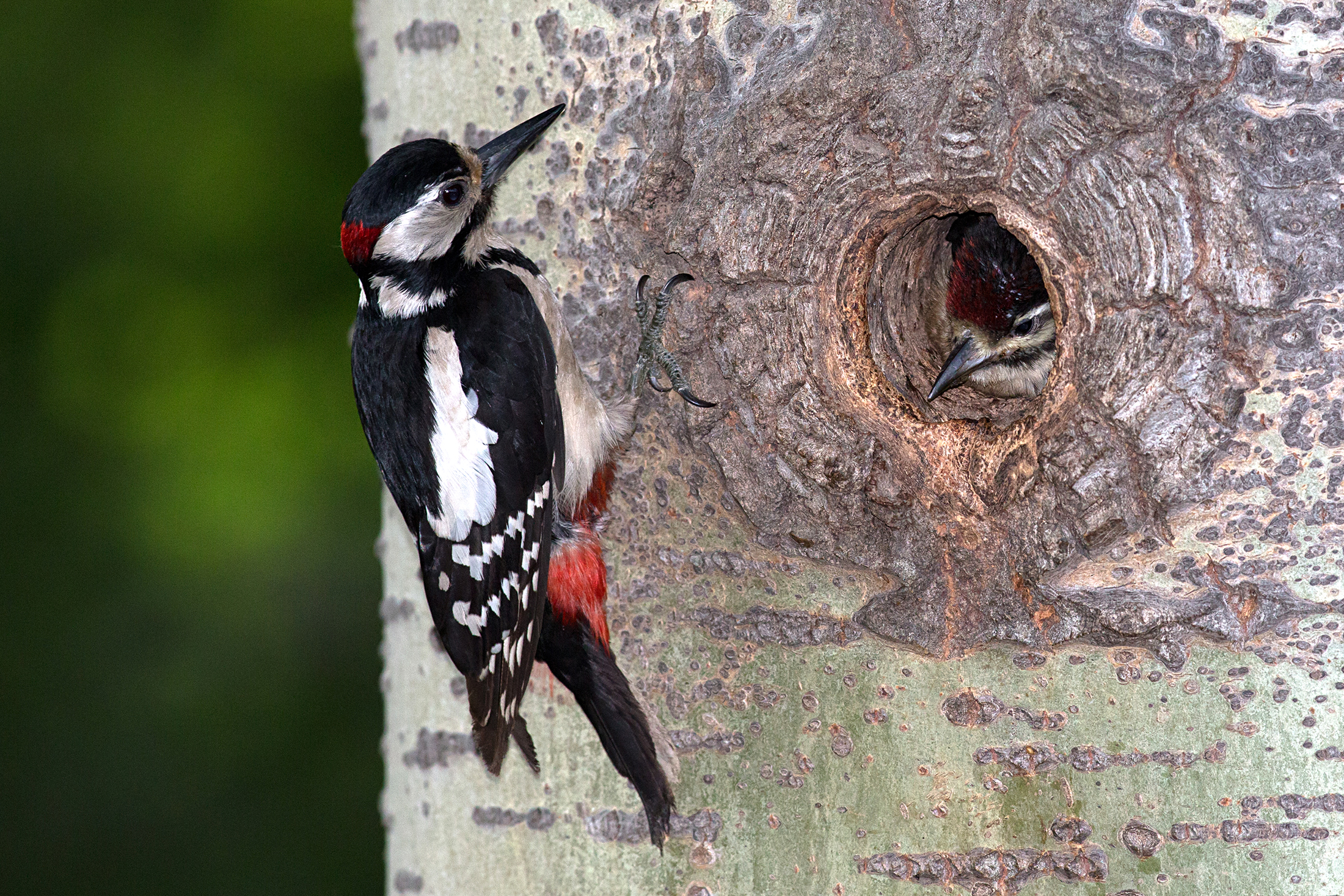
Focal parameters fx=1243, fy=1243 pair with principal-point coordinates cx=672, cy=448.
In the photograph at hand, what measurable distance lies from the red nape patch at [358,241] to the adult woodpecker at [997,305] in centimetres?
121

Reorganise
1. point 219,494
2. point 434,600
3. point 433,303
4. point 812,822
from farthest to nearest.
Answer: point 219,494 < point 433,303 < point 434,600 < point 812,822

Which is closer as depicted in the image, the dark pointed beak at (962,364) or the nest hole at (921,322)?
the nest hole at (921,322)

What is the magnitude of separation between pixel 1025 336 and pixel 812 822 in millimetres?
1467

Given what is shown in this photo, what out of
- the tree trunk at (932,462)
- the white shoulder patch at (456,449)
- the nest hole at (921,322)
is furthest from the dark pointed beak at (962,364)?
the white shoulder patch at (456,449)

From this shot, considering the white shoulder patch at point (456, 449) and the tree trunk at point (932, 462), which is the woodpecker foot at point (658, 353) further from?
the white shoulder patch at point (456, 449)

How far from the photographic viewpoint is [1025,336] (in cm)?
272

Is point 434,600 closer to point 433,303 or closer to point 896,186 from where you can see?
point 433,303

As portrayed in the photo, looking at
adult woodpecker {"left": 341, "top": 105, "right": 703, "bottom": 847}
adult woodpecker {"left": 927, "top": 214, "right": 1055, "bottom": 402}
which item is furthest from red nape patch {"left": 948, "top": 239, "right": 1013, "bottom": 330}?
adult woodpecker {"left": 341, "top": 105, "right": 703, "bottom": 847}

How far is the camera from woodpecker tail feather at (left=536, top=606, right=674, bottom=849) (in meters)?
1.67

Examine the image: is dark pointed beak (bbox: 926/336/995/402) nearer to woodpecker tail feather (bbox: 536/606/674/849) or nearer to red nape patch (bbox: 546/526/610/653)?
red nape patch (bbox: 546/526/610/653)

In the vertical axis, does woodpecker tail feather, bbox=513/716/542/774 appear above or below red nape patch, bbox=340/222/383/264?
below

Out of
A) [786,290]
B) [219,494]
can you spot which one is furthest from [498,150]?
[219,494]

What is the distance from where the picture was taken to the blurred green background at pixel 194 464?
3336 mm

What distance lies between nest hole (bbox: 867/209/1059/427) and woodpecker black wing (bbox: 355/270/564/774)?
0.56 metres
